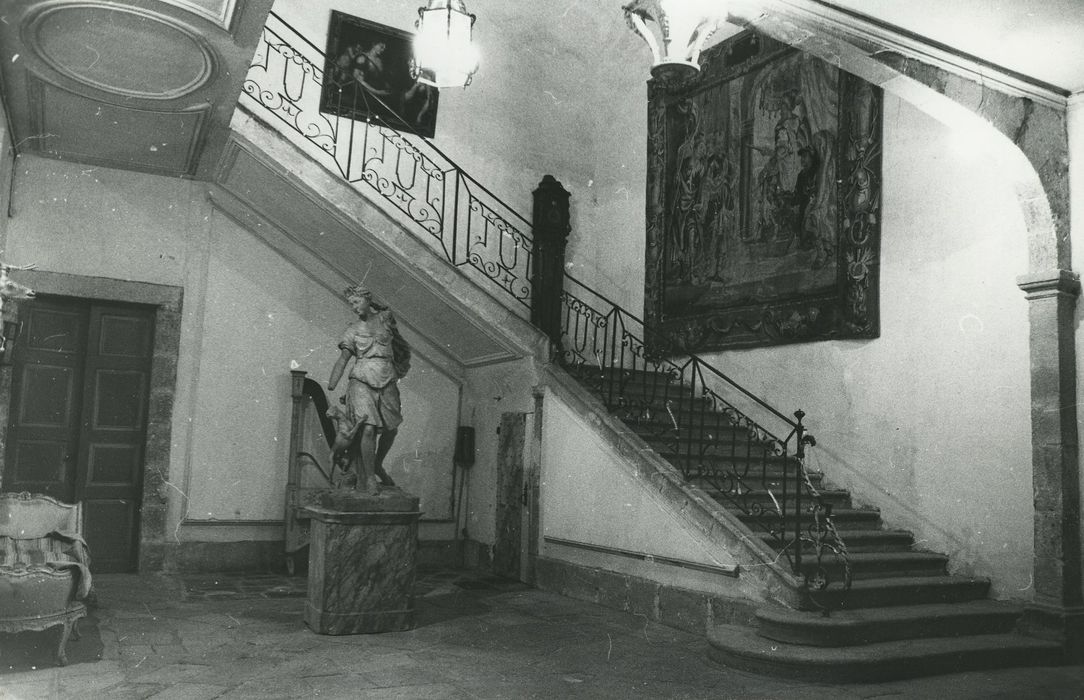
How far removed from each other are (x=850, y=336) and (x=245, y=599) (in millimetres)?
4823

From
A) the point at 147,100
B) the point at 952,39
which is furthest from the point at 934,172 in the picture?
the point at 147,100

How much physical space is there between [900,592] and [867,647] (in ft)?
2.51

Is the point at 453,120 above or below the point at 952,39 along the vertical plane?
above

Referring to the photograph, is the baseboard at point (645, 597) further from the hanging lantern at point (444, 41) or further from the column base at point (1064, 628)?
the hanging lantern at point (444, 41)

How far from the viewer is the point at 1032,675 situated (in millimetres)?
4719

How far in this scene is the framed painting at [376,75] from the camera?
27.8ft

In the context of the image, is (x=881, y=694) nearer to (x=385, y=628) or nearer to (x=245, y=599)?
(x=385, y=628)

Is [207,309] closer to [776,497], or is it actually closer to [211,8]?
[211,8]

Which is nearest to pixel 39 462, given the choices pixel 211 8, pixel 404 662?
pixel 404 662

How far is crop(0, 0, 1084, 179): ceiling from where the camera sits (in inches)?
166

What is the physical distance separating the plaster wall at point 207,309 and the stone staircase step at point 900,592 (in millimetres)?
4792

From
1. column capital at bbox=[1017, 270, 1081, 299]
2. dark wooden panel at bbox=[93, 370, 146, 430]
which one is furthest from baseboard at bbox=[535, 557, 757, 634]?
dark wooden panel at bbox=[93, 370, 146, 430]

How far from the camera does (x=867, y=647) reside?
4.70m

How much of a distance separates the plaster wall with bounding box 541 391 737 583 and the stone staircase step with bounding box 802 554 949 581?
581mm
